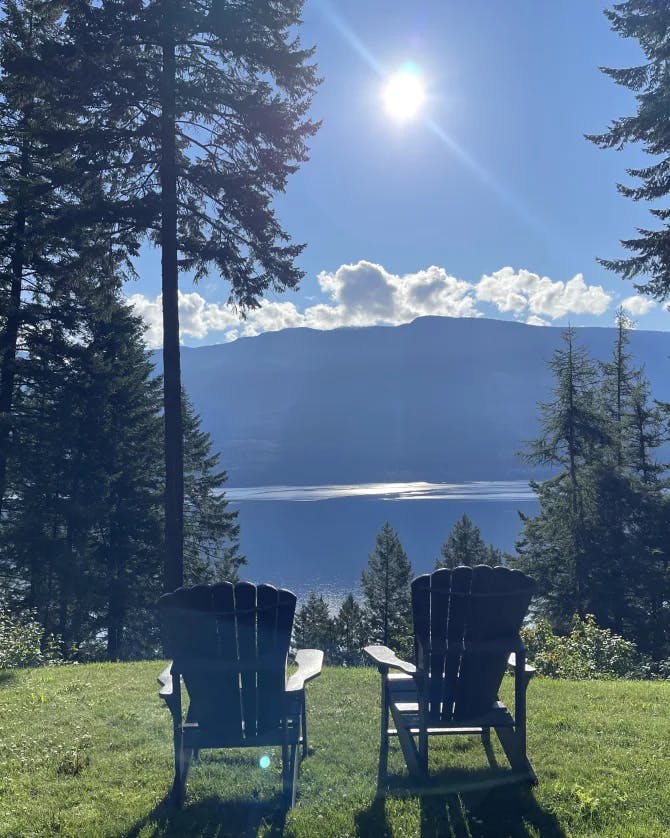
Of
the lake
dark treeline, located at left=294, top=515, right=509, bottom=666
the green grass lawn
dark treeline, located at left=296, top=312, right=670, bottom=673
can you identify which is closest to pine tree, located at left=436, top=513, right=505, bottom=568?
dark treeline, located at left=294, top=515, right=509, bottom=666

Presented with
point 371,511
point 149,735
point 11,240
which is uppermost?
point 11,240

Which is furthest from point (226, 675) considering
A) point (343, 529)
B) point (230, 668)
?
point (343, 529)

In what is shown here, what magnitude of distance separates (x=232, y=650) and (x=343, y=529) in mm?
113273

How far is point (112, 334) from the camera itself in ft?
54.7

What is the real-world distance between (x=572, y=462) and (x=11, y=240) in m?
16.5

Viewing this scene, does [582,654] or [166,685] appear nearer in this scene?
[166,685]

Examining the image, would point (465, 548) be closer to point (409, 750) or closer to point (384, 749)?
point (384, 749)

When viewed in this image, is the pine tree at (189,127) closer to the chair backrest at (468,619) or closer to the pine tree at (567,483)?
the chair backrest at (468,619)

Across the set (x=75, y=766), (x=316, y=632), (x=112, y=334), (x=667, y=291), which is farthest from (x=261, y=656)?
(x=316, y=632)

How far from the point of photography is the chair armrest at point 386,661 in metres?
3.68

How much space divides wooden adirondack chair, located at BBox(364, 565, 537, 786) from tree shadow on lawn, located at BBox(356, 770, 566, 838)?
0.12 metres

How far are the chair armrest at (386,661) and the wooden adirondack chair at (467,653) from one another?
2 cm

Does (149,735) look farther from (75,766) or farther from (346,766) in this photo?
(346,766)

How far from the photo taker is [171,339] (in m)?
9.30
